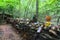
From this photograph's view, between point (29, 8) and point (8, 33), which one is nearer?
point (8, 33)

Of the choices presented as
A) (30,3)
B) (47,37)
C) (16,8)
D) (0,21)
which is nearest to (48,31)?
(47,37)

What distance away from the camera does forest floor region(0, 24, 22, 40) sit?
601 cm

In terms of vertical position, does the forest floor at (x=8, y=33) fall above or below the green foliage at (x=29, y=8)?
below

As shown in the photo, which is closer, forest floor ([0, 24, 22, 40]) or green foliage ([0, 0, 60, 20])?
green foliage ([0, 0, 60, 20])

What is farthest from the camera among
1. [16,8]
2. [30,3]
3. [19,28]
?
[16,8]

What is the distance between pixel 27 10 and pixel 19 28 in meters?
0.96

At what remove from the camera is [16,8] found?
7.41 meters

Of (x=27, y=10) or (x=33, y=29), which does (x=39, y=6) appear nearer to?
(x=27, y=10)

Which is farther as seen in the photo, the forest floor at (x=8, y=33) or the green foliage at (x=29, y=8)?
the forest floor at (x=8, y=33)

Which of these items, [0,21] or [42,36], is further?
[0,21]

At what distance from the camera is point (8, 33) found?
643cm

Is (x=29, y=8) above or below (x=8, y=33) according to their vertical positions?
above

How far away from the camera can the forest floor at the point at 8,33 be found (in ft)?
19.7

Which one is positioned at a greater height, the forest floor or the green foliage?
A: the green foliage
